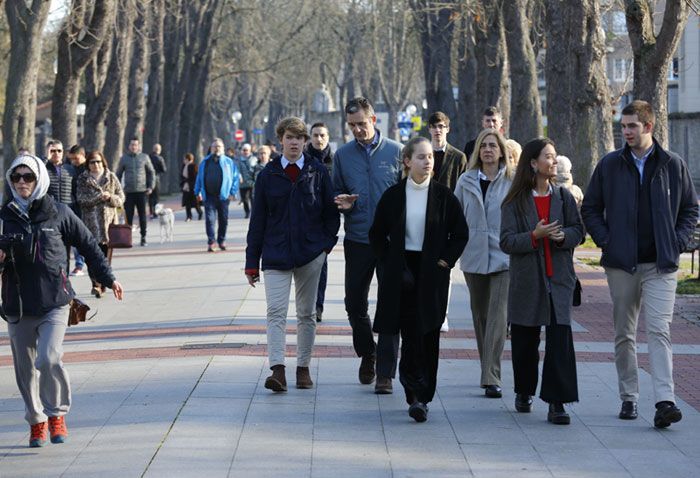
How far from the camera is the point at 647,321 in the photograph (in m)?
8.75

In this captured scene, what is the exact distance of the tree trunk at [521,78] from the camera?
26.8m

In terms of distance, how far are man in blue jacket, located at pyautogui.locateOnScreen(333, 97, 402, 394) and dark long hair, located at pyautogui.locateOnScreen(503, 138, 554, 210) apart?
124 cm

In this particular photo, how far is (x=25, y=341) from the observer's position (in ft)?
27.0

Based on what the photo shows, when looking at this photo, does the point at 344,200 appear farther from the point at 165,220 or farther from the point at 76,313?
the point at 165,220

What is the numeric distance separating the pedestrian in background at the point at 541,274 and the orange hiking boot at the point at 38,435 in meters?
2.90

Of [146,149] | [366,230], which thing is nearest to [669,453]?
[366,230]

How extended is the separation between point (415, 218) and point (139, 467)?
2508mm

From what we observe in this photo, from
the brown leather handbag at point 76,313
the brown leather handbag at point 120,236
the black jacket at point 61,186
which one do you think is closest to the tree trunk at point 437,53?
the black jacket at point 61,186

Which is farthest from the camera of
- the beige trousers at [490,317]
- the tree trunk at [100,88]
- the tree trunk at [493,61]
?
the tree trunk at [100,88]

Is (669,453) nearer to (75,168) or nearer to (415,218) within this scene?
(415,218)

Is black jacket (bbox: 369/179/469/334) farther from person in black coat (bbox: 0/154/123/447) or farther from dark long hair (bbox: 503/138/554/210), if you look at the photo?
person in black coat (bbox: 0/154/123/447)

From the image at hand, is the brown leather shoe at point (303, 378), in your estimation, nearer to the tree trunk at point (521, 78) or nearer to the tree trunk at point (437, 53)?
the tree trunk at point (521, 78)

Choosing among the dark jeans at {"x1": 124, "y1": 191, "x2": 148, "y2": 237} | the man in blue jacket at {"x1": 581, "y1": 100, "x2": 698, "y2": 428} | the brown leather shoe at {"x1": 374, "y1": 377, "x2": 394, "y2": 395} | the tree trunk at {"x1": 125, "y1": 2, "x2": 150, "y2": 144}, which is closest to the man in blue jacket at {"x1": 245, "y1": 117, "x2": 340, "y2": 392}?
the brown leather shoe at {"x1": 374, "y1": 377, "x2": 394, "y2": 395}

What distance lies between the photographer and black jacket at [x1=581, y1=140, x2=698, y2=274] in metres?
8.64
